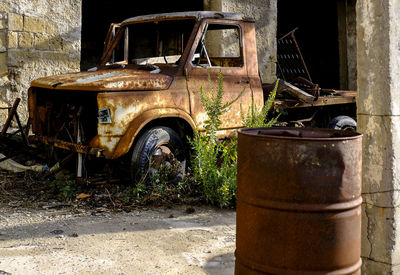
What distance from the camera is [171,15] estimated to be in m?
5.47

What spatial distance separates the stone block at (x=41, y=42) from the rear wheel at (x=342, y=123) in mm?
3918

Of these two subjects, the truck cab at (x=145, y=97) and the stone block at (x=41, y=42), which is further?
the stone block at (x=41, y=42)

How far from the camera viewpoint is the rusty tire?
4.84 meters

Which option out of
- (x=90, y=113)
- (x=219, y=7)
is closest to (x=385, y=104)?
(x=90, y=113)

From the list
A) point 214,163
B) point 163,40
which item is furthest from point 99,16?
point 214,163

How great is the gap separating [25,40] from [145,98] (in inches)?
94.8

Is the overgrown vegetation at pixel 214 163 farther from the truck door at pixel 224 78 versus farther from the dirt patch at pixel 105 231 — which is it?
the truck door at pixel 224 78

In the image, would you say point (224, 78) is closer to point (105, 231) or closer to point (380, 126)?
point (105, 231)

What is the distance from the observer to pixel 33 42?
253 inches

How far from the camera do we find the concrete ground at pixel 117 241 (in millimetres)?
3277

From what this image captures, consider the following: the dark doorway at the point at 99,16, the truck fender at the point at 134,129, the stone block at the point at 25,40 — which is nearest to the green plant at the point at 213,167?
the truck fender at the point at 134,129

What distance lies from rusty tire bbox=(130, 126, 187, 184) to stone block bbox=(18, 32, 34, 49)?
2423 millimetres

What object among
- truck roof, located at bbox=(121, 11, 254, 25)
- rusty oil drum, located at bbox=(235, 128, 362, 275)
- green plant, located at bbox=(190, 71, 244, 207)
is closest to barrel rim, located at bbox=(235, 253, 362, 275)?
rusty oil drum, located at bbox=(235, 128, 362, 275)

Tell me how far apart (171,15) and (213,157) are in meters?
1.69
